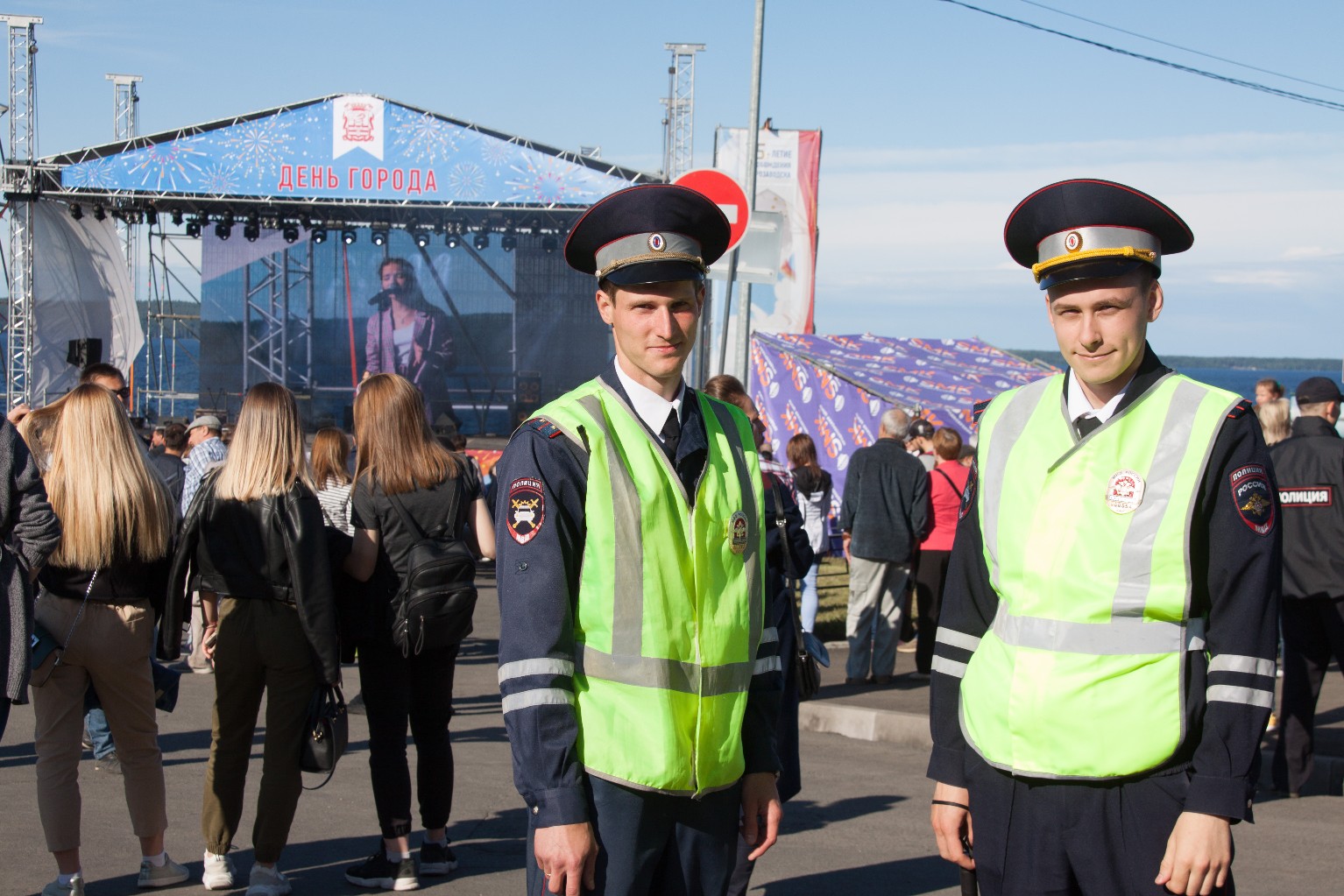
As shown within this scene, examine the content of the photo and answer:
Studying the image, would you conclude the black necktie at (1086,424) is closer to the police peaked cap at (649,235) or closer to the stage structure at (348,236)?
the police peaked cap at (649,235)

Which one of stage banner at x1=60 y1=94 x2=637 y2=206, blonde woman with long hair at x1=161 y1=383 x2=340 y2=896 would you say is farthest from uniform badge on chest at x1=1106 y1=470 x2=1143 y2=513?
stage banner at x1=60 y1=94 x2=637 y2=206

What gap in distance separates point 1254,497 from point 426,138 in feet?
65.4

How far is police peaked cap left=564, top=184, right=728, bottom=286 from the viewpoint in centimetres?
264

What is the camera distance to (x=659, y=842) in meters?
2.49

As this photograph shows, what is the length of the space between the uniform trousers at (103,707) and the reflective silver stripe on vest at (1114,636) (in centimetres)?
361

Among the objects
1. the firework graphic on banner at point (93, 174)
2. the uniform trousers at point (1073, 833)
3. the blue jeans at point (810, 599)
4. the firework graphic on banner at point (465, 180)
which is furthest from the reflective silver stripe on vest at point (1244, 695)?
the firework graphic on banner at point (93, 174)

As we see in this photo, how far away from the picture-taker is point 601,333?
2603 centimetres

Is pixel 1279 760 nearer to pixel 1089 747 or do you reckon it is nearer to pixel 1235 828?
pixel 1235 828

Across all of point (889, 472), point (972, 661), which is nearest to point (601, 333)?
point (889, 472)

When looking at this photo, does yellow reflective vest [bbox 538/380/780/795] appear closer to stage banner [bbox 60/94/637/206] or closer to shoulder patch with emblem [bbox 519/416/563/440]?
shoulder patch with emblem [bbox 519/416/563/440]

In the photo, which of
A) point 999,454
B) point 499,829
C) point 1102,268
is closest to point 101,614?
point 499,829

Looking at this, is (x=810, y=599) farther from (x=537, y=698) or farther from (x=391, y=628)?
(x=537, y=698)

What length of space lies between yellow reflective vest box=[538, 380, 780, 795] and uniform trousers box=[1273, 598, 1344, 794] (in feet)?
16.4

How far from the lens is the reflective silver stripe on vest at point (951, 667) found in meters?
2.75
